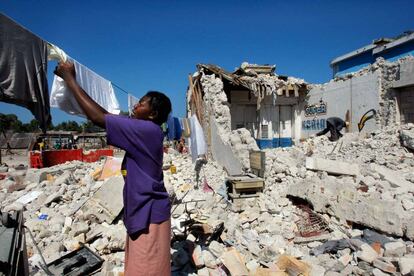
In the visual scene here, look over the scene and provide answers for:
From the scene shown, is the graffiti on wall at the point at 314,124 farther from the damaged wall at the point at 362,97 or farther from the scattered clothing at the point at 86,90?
the scattered clothing at the point at 86,90

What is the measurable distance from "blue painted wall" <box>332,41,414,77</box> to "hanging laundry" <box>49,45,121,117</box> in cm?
1951

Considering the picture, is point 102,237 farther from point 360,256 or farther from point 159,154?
point 360,256

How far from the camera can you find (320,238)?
4.70 meters

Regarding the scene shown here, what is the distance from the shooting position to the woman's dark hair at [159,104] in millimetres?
1971

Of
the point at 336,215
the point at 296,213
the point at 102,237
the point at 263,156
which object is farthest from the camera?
the point at 263,156

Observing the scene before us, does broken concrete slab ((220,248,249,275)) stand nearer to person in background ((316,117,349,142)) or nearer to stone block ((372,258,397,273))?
stone block ((372,258,397,273))

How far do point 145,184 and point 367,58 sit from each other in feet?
83.2

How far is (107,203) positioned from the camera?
16.2ft

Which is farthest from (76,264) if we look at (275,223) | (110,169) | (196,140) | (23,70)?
(196,140)

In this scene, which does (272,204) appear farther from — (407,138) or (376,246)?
(407,138)

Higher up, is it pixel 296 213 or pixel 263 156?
pixel 263 156

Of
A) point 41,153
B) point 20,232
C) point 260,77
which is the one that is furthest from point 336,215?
point 41,153

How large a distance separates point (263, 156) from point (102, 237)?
4.43m

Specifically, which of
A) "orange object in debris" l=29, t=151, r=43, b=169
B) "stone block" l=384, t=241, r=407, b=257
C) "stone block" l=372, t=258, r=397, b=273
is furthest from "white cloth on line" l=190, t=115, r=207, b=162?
"orange object in debris" l=29, t=151, r=43, b=169
